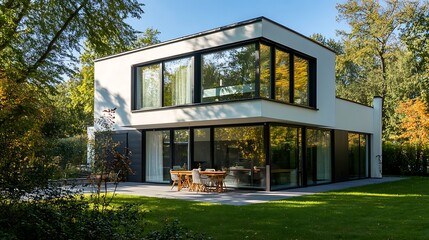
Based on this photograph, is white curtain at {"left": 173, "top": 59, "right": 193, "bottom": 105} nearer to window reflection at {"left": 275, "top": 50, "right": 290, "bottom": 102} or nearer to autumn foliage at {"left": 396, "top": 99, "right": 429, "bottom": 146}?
window reflection at {"left": 275, "top": 50, "right": 290, "bottom": 102}

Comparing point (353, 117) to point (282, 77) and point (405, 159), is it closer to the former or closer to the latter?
point (405, 159)

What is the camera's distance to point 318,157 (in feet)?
57.8

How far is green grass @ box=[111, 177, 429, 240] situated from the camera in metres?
6.94

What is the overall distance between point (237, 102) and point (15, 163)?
364 inches

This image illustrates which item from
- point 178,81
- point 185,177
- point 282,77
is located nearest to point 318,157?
point 282,77

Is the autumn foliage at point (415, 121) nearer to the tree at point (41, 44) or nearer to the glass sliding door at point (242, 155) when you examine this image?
the glass sliding door at point (242, 155)

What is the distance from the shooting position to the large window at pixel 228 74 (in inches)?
540

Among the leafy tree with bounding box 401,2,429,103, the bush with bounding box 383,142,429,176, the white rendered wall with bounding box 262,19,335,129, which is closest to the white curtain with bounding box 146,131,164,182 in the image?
the white rendered wall with bounding box 262,19,335,129

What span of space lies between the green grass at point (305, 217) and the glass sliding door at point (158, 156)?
222 inches

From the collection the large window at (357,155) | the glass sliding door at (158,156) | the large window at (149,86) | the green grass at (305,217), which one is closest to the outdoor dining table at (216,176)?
the green grass at (305,217)

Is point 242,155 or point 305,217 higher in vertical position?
point 242,155

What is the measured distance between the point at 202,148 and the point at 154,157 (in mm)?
3094

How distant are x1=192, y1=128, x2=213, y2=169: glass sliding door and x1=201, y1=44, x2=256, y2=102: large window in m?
1.85

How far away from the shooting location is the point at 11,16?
24.4 feet
